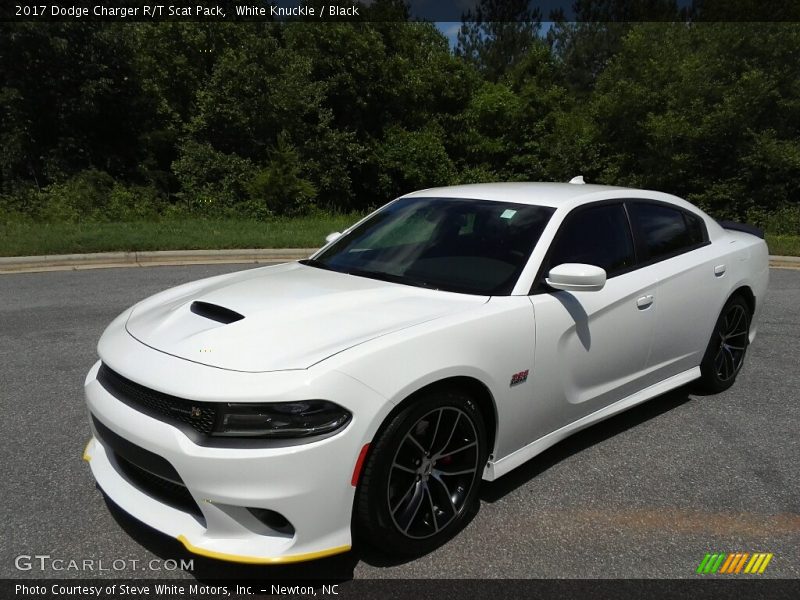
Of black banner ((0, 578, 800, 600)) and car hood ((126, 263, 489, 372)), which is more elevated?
car hood ((126, 263, 489, 372))

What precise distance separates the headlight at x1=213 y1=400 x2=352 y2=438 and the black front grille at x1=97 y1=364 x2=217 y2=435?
57mm

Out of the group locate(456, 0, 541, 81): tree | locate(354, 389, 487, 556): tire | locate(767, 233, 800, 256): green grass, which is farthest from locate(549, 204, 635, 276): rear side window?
locate(456, 0, 541, 81): tree

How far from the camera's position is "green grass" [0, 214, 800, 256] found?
1097 cm

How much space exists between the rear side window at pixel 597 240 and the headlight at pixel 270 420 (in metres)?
1.67

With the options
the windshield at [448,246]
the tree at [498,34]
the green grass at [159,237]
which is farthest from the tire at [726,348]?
the tree at [498,34]

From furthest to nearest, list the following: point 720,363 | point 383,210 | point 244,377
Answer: point 720,363, point 383,210, point 244,377

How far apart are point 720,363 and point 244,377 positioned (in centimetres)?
374

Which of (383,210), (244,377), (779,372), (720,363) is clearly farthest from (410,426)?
(779,372)

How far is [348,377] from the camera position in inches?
98.9

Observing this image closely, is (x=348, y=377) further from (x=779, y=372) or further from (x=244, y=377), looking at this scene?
(x=779, y=372)

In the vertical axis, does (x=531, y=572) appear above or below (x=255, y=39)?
below

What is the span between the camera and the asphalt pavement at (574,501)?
282 centimetres

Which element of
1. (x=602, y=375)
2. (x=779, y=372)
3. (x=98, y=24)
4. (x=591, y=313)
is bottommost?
(x=779, y=372)

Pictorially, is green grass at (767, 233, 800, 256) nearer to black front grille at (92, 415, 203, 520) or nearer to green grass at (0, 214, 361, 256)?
green grass at (0, 214, 361, 256)
